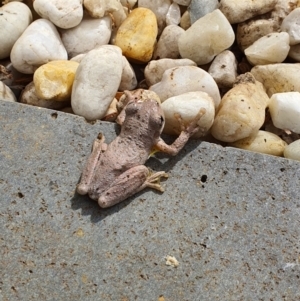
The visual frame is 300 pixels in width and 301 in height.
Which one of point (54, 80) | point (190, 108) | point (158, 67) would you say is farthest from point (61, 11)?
point (190, 108)

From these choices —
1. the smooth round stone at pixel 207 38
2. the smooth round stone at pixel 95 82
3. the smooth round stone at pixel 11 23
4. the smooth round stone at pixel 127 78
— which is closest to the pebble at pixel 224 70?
the smooth round stone at pixel 207 38

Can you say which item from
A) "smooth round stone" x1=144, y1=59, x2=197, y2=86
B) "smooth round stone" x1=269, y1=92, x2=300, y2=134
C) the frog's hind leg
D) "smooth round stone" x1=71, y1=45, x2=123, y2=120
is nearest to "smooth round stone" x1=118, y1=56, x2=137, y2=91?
"smooth round stone" x1=144, y1=59, x2=197, y2=86

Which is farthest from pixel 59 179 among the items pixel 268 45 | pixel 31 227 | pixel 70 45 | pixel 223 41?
pixel 268 45

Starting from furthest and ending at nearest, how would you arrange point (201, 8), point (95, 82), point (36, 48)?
point (201, 8) → point (36, 48) → point (95, 82)

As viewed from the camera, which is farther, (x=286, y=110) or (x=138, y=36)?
(x=138, y=36)

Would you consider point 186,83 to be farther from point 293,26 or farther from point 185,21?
point 293,26

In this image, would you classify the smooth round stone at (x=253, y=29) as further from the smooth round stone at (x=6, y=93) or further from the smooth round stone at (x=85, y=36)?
the smooth round stone at (x=6, y=93)

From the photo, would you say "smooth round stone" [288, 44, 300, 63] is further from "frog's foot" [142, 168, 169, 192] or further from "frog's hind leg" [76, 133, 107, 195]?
"frog's hind leg" [76, 133, 107, 195]
